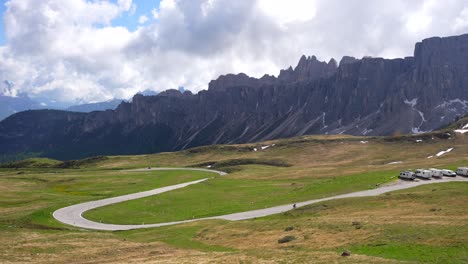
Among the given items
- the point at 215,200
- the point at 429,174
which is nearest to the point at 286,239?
the point at 215,200

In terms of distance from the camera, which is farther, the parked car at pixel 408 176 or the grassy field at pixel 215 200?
the parked car at pixel 408 176

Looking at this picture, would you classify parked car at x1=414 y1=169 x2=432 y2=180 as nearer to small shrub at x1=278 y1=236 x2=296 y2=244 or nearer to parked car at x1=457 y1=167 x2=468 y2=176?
parked car at x1=457 y1=167 x2=468 y2=176

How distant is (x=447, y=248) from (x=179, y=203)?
5983 centimetres

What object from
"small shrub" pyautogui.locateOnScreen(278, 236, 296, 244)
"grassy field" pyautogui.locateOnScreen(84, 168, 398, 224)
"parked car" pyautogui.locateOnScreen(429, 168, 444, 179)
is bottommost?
"grassy field" pyautogui.locateOnScreen(84, 168, 398, 224)

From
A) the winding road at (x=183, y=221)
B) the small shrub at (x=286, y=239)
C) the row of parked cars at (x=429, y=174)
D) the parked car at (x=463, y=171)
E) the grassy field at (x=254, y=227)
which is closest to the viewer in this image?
the grassy field at (x=254, y=227)

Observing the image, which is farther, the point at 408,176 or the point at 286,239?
the point at 408,176

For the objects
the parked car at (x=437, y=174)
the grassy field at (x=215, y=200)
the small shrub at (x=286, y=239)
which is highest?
the parked car at (x=437, y=174)

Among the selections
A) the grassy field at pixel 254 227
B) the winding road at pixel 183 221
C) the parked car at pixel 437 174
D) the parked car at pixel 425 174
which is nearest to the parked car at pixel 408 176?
the parked car at pixel 425 174

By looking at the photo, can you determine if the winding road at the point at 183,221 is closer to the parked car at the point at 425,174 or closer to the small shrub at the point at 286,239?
the parked car at the point at 425,174

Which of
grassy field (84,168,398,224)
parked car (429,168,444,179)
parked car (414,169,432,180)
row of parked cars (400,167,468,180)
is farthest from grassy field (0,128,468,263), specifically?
parked car (429,168,444,179)

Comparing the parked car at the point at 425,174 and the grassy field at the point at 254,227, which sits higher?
the parked car at the point at 425,174

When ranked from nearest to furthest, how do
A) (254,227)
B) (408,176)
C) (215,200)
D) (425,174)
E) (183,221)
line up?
(254,227), (183,221), (408,176), (425,174), (215,200)

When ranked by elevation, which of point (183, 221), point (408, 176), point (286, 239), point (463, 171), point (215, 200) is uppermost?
point (463, 171)

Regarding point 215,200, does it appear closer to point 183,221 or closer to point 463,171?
point 183,221
